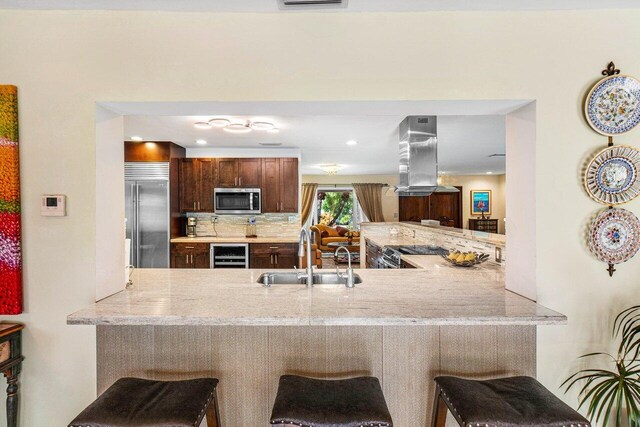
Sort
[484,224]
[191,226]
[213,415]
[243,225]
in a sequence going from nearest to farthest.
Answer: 1. [213,415]
2. [191,226]
3. [243,225]
4. [484,224]

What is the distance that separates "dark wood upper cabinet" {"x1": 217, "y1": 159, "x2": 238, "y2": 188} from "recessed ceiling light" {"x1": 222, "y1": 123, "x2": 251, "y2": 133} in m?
1.28

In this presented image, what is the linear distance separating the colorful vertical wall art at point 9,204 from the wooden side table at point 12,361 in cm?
9

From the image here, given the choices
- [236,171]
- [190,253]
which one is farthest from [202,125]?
[190,253]

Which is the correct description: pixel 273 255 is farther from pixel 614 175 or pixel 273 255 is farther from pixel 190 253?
pixel 614 175

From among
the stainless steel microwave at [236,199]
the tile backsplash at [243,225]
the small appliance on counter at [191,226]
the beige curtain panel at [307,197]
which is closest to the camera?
the stainless steel microwave at [236,199]

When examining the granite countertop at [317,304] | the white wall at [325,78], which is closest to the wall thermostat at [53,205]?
the white wall at [325,78]

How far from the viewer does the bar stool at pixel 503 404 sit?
4.02 feet

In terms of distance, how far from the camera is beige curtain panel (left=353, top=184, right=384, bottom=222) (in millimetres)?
9523

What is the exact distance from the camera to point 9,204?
1.68 m

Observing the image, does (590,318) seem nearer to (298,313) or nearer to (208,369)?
(298,313)

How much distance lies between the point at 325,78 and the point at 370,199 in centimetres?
797

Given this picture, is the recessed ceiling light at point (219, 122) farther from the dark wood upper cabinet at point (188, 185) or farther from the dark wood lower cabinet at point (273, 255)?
the dark wood lower cabinet at point (273, 255)

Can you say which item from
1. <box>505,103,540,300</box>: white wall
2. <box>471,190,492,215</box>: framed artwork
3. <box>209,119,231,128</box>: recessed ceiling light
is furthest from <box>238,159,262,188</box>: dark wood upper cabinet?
<box>471,190,492,215</box>: framed artwork

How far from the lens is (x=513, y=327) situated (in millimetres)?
1727
